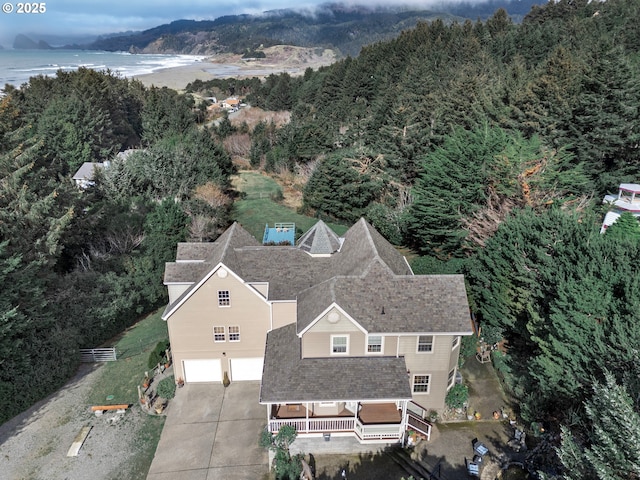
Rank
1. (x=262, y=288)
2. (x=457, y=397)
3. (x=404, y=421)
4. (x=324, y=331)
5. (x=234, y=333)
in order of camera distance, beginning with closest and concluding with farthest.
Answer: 1. (x=404, y=421)
2. (x=324, y=331)
3. (x=457, y=397)
4. (x=262, y=288)
5. (x=234, y=333)

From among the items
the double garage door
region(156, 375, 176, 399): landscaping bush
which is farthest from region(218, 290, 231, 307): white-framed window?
region(156, 375, 176, 399): landscaping bush

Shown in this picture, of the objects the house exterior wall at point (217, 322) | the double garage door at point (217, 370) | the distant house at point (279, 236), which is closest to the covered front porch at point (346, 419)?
the double garage door at point (217, 370)

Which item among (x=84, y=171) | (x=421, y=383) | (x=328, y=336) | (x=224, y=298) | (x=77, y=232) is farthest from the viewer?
(x=84, y=171)

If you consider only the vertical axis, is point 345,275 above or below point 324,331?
above

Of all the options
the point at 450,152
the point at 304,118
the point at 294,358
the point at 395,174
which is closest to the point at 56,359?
the point at 294,358

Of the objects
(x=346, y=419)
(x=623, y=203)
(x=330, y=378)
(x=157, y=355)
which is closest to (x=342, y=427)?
(x=346, y=419)

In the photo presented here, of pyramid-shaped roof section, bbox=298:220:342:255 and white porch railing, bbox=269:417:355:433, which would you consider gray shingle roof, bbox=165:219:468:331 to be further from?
white porch railing, bbox=269:417:355:433

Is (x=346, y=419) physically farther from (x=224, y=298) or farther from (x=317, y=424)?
(x=224, y=298)
